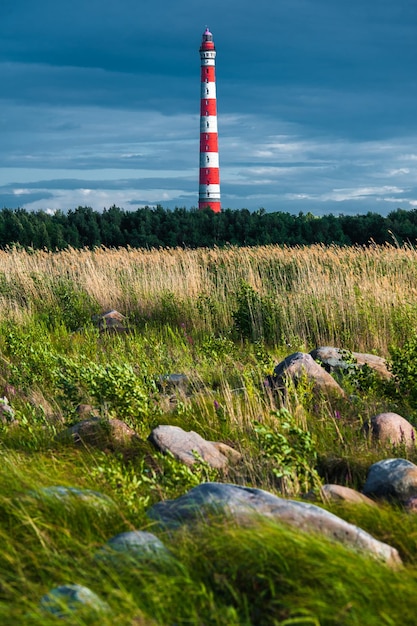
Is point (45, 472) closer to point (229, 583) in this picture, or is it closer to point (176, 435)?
point (176, 435)

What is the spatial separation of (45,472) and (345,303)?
630 centimetres

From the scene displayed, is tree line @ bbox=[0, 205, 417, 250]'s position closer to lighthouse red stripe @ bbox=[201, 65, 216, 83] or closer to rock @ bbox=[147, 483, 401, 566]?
lighthouse red stripe @ bbox=[201, 65, 216, 83]

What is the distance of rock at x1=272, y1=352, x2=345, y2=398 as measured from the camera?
592 centimetres

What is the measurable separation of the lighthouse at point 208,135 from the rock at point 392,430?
32.5 metres

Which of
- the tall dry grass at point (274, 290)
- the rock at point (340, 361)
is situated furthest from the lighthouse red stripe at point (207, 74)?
the rock at point (340, 361)

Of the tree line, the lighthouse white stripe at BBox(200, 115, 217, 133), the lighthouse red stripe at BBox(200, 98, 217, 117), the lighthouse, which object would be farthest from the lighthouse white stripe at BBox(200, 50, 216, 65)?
the tree line

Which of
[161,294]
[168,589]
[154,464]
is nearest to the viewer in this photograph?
[168,589]

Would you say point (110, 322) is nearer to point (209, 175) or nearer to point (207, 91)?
point (209, 175)

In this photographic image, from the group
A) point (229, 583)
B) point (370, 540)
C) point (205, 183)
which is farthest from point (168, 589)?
point (205, 183)

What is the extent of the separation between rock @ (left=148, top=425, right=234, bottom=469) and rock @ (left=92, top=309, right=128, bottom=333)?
5.40m

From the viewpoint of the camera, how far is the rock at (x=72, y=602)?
2.28 meters

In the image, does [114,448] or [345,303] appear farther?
[345,303]

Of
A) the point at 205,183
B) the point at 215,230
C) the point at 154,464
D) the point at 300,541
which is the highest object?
the point at 205,183

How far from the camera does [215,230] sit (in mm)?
26250
